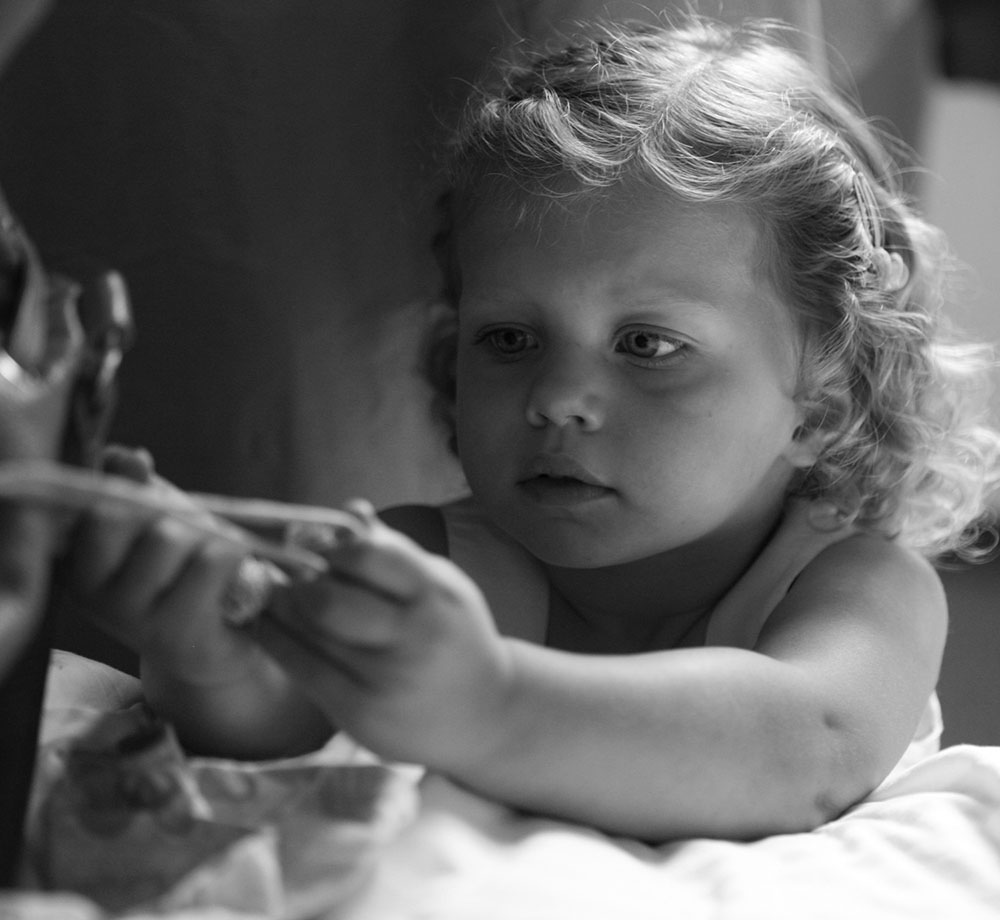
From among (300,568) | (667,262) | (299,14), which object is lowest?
(300,568)

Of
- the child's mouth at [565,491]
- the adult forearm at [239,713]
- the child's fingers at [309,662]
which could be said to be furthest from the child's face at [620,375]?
the child's fingers at [309,662]

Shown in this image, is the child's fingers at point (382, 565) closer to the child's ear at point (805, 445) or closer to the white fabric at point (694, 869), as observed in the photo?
the white fabric at point (694, 869)

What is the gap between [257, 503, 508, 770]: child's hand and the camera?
43cm

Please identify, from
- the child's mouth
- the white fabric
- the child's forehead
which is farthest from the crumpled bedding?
the child's forehead

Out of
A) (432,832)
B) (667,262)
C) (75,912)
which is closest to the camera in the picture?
(75,912)

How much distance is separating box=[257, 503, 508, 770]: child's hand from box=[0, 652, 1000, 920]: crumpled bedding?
0.04 m

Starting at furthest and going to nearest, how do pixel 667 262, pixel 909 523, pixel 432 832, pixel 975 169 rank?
pixel 975 169 < pixel 909 523 < pixel 667 262 < pixel 432 832

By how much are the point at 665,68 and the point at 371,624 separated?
1.90 ft

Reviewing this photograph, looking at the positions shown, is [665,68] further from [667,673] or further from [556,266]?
[667,673]

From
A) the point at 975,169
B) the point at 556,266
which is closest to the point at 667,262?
the point at 556,266

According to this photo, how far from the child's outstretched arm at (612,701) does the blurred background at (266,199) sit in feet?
1.27

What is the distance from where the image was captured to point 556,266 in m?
0.79

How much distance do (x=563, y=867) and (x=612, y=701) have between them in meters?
0.07

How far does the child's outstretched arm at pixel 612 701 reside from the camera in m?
0.45
